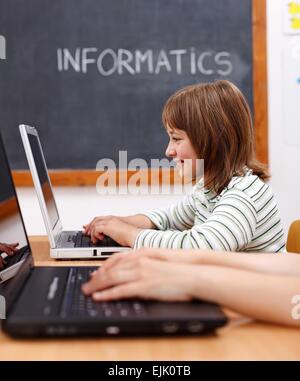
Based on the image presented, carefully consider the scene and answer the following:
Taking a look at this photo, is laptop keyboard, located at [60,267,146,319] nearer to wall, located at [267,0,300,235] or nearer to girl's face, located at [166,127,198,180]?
girl's face, located at [166,127,198,180]

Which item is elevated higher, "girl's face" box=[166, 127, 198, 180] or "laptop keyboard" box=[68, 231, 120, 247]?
"girl's face" box=[166, 127, 198, 180]

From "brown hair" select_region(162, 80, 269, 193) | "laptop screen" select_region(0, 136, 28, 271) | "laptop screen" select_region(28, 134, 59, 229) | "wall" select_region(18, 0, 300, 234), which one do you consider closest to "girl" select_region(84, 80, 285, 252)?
"brown hair" select_region(162, 80, 269, 193)

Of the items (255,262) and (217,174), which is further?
(217,174)

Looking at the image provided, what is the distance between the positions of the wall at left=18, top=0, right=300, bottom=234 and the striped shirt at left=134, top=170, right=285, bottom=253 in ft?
2.99

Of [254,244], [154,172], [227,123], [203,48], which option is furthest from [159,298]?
[203,48]

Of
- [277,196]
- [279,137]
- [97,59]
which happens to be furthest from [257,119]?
[97,59]

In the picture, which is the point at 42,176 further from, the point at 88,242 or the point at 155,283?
the point at 155,283

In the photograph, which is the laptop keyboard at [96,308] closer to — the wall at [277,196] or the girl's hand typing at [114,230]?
the girl's hand typing at [114,230]

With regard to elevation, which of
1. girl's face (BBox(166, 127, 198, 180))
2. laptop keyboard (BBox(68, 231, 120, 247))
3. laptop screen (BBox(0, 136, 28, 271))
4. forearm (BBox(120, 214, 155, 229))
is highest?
girl's face (BBox(166, 127, 198, 180))

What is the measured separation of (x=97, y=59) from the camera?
7.28 feet

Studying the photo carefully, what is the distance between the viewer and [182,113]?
1374 mm

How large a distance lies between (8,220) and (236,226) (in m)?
0.45

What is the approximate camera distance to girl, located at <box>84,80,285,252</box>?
112 centimetres

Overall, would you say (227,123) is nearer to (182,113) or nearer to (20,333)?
(182,113)
